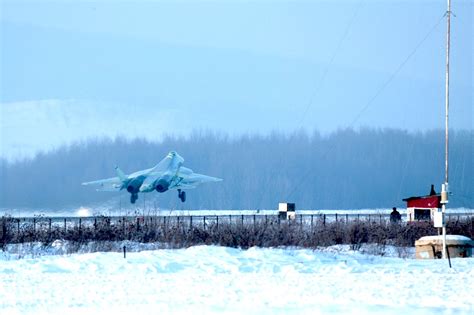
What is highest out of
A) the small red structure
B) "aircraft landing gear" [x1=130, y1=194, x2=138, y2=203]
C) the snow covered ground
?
"aircraft landing gear" [x1=130, y1=194, x2=138, y2=203]

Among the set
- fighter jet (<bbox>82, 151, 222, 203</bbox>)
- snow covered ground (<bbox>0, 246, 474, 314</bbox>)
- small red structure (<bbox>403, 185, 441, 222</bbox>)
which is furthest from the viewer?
fighter jet (<bbox>82, 151, 222, 203</bbox>)

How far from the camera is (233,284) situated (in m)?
17.3

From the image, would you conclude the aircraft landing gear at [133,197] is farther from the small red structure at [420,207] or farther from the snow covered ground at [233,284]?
the snow covered ground at [233,284]

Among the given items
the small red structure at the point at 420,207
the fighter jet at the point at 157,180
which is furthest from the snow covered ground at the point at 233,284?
the fighter jet at the point at 157,180

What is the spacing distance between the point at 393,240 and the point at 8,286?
1968 centimetres

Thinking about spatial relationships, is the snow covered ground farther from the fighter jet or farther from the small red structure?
the fighter jet

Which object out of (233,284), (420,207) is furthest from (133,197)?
(233,284)

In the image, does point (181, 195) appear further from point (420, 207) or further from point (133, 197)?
point (420, 207)

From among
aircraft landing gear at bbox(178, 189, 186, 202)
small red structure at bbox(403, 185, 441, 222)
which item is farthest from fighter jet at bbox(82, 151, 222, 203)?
small red structure at bbox(403, 185, 441, 222)

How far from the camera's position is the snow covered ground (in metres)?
13.7

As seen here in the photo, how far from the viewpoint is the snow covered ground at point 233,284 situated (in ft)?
45.1

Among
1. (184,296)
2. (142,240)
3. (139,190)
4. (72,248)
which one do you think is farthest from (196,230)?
(139,190)

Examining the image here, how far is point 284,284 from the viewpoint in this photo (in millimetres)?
17406

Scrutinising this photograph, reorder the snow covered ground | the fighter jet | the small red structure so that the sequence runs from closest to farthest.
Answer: the snow covered ground, the small red structure, the fighter jet
